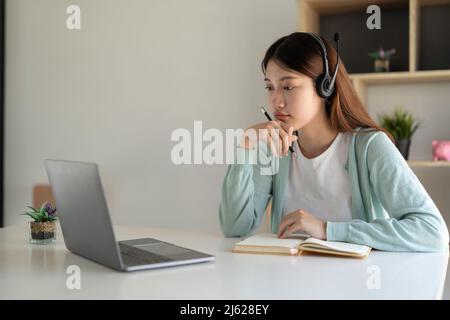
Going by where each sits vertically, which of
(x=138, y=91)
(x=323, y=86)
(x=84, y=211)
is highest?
(x=138, y=91)

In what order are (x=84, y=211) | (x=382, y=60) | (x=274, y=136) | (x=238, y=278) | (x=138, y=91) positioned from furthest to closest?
(x=138, y=91), (x=382, y=60), (x=274, y=136), (x=84, y=211), (x=238, y=278)

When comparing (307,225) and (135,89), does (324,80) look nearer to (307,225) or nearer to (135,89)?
(307,225)

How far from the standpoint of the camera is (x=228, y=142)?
10.4 ft

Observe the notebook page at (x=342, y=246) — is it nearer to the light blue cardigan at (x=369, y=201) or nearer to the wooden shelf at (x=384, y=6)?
the light blue cardigan at (x=369, y=201)

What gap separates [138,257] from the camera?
1175 millimetres

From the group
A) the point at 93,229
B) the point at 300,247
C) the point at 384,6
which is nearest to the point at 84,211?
the point at 93,229

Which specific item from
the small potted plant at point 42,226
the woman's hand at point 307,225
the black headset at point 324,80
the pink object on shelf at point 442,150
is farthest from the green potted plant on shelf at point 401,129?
the small potted plant at point 42,226

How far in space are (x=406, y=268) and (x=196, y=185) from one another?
2.18m

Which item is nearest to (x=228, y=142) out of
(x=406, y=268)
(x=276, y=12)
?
(x=276, y=12)

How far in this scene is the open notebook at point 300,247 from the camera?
4.02 feet

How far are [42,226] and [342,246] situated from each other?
0.73m

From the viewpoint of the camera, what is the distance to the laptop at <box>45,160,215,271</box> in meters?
1.05

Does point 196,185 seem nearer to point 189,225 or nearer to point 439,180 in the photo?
point 189,225

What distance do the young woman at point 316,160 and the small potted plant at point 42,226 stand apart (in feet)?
1.53
